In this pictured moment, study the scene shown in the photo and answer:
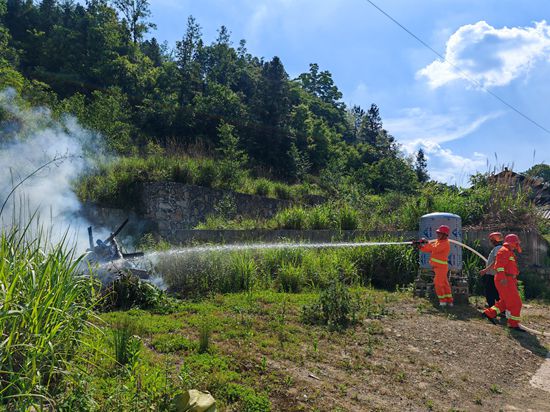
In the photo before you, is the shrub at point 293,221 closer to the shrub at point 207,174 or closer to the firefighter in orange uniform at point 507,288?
the shrub at point 207,174

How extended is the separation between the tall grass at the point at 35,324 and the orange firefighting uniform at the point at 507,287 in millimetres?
6308

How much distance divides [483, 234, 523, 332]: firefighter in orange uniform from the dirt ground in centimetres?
34

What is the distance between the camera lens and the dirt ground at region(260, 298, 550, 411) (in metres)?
3.83

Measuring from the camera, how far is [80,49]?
3694 centimetres

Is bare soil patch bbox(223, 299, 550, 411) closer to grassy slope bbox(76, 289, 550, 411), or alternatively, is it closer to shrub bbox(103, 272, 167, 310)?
grassy slope bbox(76, 289, 550, 411)

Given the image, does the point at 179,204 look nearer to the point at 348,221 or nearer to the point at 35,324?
the point at 348,221

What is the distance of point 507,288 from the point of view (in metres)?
7.03

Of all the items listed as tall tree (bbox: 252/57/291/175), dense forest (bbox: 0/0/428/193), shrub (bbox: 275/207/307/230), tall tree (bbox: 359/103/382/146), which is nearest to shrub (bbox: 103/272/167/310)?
shrub (bbox: 275/207/307/230)

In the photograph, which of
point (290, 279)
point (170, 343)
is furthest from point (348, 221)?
point (170, 343)

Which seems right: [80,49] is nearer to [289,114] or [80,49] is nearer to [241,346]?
[289,114]

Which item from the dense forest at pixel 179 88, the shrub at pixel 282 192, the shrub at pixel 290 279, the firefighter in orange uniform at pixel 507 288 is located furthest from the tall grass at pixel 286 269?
the dense forest at pixel 179 88

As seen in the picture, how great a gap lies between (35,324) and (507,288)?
675 cm

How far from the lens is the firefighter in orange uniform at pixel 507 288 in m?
6.88

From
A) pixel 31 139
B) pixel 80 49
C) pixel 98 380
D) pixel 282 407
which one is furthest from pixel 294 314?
pixel 80 49
